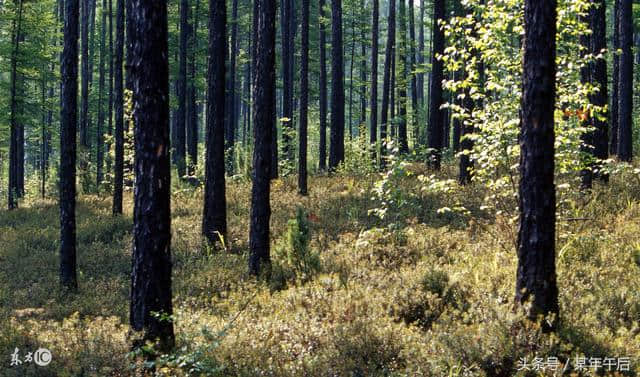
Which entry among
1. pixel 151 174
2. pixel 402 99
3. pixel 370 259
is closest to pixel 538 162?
pixel 151 174

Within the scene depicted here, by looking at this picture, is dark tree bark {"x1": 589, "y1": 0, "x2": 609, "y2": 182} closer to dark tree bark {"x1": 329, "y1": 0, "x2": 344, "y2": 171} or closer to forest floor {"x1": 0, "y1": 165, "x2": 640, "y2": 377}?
forest floor {"x1": 0, "y1": 165, "x2": 640, "y2": 377}

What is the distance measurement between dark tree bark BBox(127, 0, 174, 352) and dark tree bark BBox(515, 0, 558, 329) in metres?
4.36

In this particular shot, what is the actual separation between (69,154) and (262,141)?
16.2 ft

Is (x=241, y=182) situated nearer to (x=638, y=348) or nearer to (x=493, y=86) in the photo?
(x=493, y=86)

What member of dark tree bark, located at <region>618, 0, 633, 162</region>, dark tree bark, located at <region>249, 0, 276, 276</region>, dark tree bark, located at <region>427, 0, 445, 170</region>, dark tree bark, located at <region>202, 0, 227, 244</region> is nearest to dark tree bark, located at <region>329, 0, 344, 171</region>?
dark tree bark, located at <region>427, 0, 445, 170</region>

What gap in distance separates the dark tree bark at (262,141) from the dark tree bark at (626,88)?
43.4 ft

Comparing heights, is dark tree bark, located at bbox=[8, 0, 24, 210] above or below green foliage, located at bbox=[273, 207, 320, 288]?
above

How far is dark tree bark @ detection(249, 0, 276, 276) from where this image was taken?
1061cm

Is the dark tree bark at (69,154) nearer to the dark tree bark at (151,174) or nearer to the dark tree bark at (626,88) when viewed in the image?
the dark tree bark at (151,174)

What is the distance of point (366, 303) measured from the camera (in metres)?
7.65

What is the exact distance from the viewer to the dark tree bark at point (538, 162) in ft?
19.2

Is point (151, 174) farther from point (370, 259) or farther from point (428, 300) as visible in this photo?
point (370, 259)

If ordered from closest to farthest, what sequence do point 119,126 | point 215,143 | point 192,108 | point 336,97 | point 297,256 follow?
point 297,256, point 215,143, point 119,126, point 336,97, point 192,108

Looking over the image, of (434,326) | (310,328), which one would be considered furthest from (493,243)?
(310,328)
